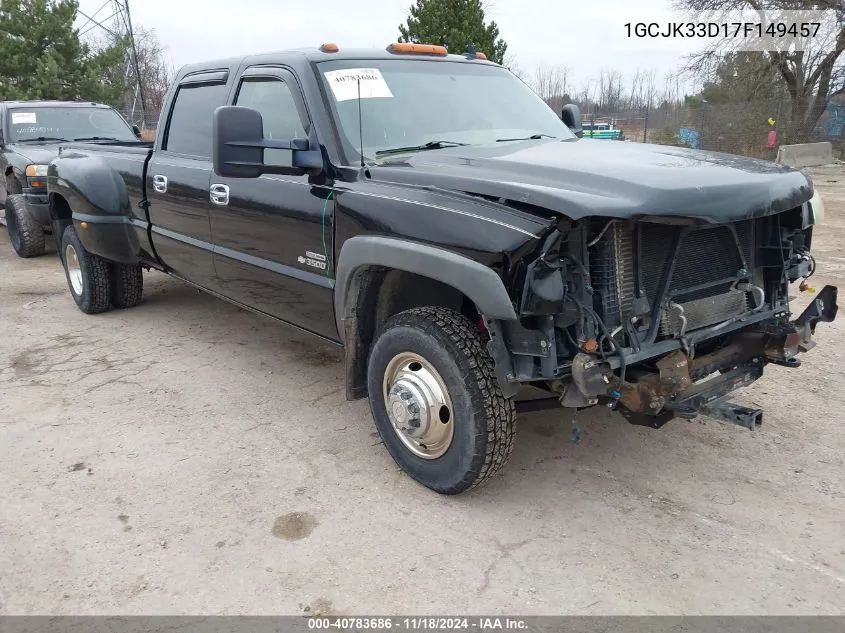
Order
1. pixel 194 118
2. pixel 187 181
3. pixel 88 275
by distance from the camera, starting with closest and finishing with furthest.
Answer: pixel 187 181 → pixel 194 118 → pixel 88 275

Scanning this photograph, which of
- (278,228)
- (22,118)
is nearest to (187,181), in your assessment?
(278,228)

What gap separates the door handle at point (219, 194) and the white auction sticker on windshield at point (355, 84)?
0.99m

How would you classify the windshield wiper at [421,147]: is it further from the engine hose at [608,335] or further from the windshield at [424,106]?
Result: the engine hose at [608,335]

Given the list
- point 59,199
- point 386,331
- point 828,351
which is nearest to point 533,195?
point 386,331

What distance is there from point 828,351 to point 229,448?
4090 mm

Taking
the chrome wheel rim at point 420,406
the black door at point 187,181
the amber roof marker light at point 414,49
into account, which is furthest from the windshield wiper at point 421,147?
the black door at point 187,181

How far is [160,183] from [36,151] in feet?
16.2

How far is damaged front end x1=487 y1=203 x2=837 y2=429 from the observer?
8.48 feet

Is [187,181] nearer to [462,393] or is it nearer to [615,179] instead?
[462,393]

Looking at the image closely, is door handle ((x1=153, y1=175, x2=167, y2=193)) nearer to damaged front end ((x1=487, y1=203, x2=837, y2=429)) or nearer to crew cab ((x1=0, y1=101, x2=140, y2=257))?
damaged front end ((x1=487, y1=203, x2=837, y2=429))

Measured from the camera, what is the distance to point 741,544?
9.20ft

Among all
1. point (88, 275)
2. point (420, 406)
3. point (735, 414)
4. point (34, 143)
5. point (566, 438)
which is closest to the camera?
point (735, 414)

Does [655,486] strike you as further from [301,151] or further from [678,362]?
[301,151]

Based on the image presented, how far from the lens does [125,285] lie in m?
6.21
